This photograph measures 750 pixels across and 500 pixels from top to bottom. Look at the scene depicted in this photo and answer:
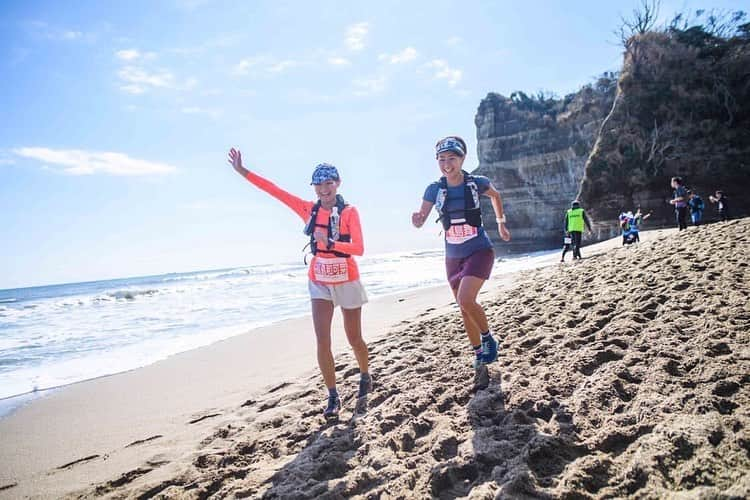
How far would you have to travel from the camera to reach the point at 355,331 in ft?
11.6

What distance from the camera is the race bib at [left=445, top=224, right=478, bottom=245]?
11.7ft

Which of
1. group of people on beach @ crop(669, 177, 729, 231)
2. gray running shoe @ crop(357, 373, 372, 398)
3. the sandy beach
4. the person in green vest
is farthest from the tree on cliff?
gray running shoe @ crop(357, 373, 372, 398)

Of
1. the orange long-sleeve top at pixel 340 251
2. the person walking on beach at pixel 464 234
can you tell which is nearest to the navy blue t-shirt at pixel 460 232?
the person walking on beach at pixel 464 234

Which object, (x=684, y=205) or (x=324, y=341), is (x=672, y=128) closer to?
(x=684, y=205)

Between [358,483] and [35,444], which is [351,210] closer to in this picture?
[358,483]

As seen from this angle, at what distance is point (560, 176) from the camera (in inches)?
1572

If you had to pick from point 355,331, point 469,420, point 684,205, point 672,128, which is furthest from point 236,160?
point 672,128

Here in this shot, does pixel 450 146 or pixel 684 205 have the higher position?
pixel 450 146

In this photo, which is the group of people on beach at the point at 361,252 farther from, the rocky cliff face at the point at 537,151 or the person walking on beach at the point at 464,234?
the rocky cliff face at the point at 537,151

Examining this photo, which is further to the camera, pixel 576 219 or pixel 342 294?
pixel 576 219

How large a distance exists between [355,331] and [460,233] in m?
1.31

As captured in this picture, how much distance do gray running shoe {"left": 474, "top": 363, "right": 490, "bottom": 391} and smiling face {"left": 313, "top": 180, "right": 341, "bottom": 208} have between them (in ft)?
6.42

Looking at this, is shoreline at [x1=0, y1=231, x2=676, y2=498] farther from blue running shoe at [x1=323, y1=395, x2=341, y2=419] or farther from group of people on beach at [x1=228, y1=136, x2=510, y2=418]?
group of people on beach at [x1=228, y1=136, x2=510, y2=418]

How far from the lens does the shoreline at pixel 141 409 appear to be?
10.6ft
